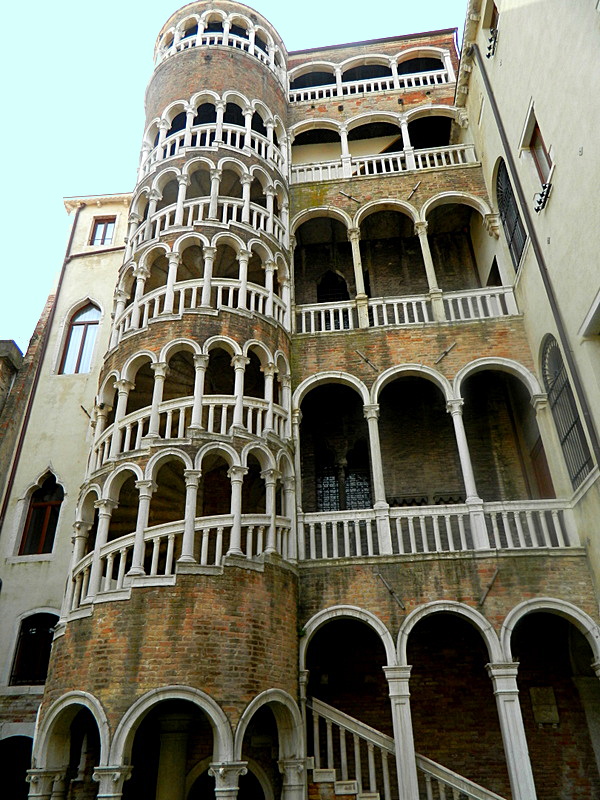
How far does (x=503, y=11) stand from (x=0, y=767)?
20.0 meters

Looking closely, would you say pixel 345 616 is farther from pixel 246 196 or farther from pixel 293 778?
pixel 246 196

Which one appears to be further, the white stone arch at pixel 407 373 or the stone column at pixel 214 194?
the stone column at pixel 214 194

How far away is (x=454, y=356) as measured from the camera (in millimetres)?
13477

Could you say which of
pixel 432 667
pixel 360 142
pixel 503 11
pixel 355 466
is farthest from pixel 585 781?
pixel 360 142

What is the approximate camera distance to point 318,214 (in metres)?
16.5

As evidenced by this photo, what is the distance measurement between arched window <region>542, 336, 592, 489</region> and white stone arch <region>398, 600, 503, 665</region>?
311cm

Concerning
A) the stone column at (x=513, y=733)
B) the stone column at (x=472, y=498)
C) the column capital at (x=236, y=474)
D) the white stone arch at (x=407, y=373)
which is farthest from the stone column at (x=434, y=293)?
the stone column at (x=513, y=733)

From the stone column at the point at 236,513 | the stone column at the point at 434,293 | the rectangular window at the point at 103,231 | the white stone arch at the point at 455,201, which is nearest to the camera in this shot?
the stone column at the point at 236,513

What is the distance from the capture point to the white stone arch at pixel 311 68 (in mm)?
21016

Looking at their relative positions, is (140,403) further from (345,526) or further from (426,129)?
(426,129)

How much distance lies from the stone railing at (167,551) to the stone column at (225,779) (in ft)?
9.09

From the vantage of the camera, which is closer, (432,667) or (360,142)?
(432,667)

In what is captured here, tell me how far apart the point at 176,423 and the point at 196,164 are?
23.4ft

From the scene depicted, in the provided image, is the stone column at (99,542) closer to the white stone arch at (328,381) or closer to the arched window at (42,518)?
the arched window at (42,518)
